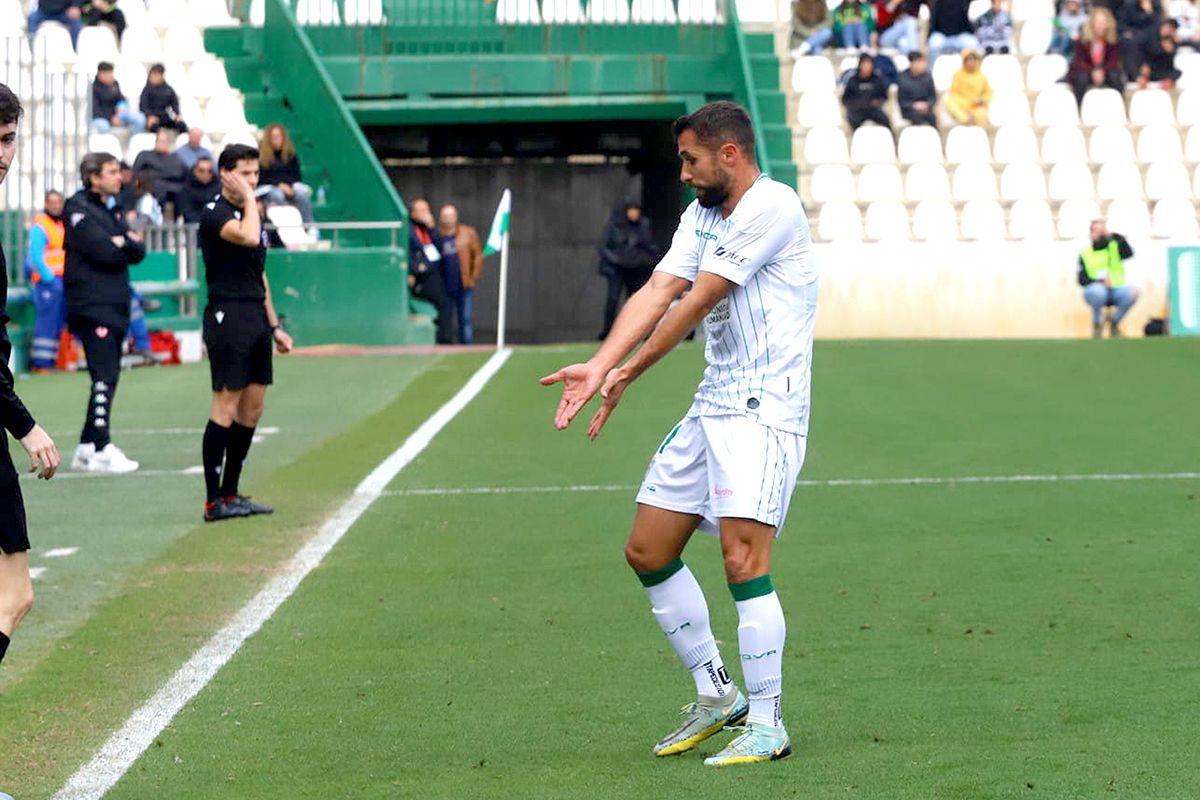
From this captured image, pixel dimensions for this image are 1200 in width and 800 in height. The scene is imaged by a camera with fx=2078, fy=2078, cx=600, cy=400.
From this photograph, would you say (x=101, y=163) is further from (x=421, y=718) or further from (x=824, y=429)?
(x=421, y=718)

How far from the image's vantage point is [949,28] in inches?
1190

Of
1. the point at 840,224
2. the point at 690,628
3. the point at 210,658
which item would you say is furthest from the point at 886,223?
the point at 690,628

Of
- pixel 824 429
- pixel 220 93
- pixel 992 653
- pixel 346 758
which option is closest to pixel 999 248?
pixel 220 93

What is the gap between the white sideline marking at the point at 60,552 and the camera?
30.6 feet

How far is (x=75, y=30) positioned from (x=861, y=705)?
26230 mm

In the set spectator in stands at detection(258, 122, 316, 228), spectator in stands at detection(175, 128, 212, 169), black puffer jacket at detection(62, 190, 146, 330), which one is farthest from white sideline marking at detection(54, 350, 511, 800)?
spectator in stands at detection(175, 128, 212, 169)

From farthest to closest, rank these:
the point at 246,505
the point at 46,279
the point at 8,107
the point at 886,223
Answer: the point at 886,223 < the point at 46,279 < the point at 246,505 < the point at 8,107

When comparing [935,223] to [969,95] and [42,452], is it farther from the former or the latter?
[42,452]

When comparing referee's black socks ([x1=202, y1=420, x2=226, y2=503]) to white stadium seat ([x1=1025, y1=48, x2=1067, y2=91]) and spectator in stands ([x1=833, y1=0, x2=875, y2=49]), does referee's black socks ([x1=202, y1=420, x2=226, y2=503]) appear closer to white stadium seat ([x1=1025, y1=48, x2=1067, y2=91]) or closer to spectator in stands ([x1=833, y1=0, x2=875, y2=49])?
spectator in stands ([x1=833, y1=0, x2=875, y2=49])

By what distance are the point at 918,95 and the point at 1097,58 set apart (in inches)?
114

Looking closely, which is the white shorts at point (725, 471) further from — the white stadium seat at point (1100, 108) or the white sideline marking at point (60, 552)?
the white stadium seat at point (1100, 108)

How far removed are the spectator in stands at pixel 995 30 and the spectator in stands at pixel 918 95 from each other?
148 centimetres

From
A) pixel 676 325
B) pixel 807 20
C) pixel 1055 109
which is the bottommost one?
pixel 676 325

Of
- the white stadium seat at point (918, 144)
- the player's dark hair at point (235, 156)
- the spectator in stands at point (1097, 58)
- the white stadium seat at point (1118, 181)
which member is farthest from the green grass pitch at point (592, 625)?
the spectator in stands at point (1097, 58)
